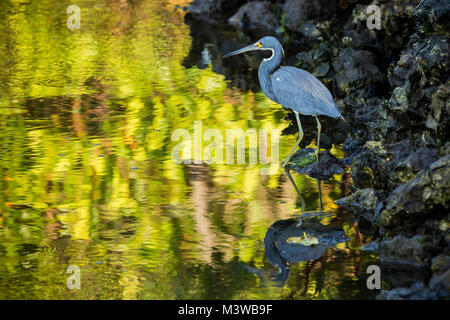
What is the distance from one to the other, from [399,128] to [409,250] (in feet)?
7.28

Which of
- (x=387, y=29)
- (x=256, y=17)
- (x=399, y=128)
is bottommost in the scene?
(x=399, y=128)

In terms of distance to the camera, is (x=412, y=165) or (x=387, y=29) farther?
(x=387, y=29)

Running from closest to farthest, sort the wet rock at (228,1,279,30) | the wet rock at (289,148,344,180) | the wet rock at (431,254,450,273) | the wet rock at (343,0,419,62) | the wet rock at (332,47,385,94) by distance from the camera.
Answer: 1. the wet rock at (431,254,450,273)
2. the wet rock at (289,148,344,180)
3. the wet rock at (343,0,419,62)
4. the wet rock at (332,47,385,94)
5. the wet rock at (228,1,279,30)

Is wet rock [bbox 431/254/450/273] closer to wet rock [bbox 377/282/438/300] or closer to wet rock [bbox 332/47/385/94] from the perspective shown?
wet rock [bbox 377/282/438/300]

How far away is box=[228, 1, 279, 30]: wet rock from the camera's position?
16.0 m

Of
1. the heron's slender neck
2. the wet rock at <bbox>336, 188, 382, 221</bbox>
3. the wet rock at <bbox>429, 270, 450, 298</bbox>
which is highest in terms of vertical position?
the heron's slender neck

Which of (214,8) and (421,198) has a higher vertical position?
(214,8)

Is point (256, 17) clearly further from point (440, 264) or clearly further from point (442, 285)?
point (442, 285)

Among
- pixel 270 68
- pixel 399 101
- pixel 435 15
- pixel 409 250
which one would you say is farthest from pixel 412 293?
pixel 270 68

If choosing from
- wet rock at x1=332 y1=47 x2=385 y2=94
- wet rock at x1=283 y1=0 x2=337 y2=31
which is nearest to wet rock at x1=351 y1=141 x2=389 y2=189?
wet rock at x1=332 y1=47 x2=385 y2=94

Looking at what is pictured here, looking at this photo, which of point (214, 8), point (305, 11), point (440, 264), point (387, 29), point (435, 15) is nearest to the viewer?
point (440, 264)

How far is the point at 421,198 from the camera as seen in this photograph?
5.89 metres
